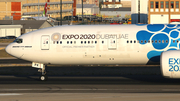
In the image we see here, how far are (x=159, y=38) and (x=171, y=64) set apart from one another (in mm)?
2692

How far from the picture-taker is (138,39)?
2467 centimetres

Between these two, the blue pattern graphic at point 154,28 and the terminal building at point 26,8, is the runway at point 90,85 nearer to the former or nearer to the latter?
the blue pattern graphic at point 154,28

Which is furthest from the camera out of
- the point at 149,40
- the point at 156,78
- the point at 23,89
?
the point at 156,78

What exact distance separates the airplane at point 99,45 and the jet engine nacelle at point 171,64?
990mm

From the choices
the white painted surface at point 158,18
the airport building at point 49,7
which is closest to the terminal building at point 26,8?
the airport building at point 49,7

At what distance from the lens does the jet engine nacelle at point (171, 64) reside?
22.5 m

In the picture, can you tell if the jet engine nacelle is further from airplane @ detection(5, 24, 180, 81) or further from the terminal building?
the terminal building

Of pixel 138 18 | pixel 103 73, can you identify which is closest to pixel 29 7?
pixel 138 18

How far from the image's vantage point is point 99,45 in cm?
2495

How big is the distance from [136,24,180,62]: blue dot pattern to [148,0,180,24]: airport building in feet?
266

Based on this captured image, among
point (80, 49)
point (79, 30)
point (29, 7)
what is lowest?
point (80, 49)

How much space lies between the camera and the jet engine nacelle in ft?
73.8
